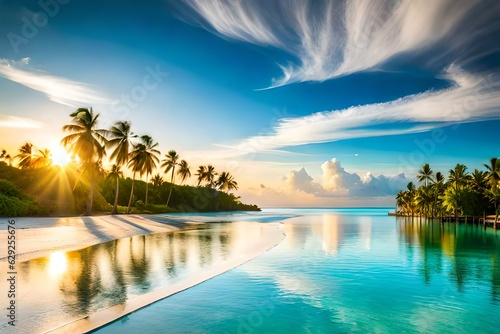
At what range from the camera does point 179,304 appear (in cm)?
1012

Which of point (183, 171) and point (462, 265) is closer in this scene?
point (462, 265)

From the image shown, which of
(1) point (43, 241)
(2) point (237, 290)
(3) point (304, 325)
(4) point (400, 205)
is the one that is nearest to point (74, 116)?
(1) point (43, 241)

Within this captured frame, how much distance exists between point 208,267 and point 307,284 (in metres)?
4.78

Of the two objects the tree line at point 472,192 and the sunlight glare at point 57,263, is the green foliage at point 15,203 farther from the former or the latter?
the tree line at point 472,192

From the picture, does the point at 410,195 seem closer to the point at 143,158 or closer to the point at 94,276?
the point at 143,158

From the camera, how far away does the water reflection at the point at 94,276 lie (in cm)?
877

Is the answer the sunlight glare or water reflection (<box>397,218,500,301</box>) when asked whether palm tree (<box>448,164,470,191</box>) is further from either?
the sunlight glare

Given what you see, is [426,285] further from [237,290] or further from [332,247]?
[332,247]

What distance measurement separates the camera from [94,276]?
12.7 meters

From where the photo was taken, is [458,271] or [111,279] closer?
[111,279]

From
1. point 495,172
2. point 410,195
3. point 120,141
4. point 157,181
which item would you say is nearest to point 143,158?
point 120,141

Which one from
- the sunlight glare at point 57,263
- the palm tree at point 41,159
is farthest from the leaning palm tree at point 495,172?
the palm tree at point 41,159

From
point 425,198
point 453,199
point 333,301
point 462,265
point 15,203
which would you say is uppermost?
point 425,198

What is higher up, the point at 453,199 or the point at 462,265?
the point at 453,199
